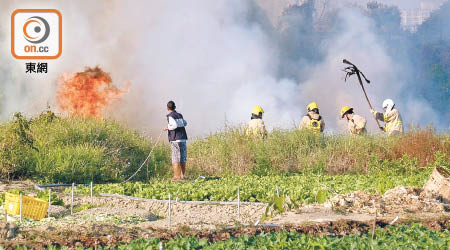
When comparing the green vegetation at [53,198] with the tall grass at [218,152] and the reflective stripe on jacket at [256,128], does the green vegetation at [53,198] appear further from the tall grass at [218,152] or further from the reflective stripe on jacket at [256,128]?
the reflective stripe on jacket at [256,128]

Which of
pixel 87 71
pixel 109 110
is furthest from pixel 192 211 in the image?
pixel 87 71

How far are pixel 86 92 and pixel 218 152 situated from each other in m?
5.69

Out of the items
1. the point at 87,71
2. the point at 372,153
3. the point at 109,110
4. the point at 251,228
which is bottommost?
the point at 251,228

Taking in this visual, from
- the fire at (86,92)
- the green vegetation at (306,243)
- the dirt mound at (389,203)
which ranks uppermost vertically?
the fire at (86,92)

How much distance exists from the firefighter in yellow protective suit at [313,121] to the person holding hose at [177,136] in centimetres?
394

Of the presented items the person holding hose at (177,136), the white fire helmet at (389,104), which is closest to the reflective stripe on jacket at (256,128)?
the person holding hose at (177,136)

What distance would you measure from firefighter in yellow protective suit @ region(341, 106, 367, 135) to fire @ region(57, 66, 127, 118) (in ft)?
24.4

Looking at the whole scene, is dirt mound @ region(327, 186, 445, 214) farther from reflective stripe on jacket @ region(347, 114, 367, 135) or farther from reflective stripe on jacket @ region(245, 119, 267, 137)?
reflective stripe on jacket @ region(347, 114, 367, 135)

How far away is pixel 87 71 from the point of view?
2250cm

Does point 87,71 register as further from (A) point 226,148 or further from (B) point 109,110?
(A) point 226,148

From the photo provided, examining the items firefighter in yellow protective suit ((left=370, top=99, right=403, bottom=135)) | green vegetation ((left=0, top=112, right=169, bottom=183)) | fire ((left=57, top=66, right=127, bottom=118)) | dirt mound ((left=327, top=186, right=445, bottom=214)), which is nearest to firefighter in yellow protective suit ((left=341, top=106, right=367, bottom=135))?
firefighter in yellow protective suit ((left=370, top=99, right=403, bottom=135))

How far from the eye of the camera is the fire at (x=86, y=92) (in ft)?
70.8

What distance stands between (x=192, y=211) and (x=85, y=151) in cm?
551

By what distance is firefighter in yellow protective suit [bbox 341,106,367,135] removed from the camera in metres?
19.8
